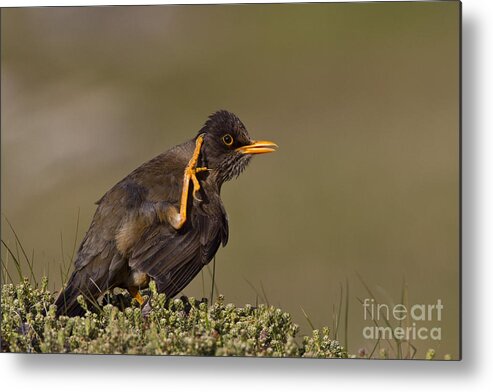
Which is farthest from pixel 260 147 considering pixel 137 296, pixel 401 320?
pixel 401 320

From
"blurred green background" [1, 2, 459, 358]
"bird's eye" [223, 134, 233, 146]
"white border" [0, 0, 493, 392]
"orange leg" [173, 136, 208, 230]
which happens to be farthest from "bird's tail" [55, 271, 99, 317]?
"bird's eye" [223, 134, 233, 146]

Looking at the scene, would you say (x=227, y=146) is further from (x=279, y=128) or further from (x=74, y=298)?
(x=74, y=298)

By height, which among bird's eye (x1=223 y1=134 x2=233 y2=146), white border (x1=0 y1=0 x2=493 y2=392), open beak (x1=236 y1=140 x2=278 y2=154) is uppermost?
bird's eye (x1=223 y1=134 x2=233 y2=146)

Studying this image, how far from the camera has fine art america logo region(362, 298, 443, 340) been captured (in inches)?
189

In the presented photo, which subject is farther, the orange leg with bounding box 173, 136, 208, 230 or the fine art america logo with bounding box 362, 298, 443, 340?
the orange leg with bounding box 173, 136, 208, 230

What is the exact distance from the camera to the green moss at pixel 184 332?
4.86 metres

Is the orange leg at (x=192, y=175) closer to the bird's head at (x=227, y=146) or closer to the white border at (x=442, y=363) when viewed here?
the bird's head at (x=227, y=146)

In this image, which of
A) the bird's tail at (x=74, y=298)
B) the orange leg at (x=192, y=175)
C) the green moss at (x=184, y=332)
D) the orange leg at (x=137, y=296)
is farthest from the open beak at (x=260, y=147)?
the bird's tail at (x=74, y=298)

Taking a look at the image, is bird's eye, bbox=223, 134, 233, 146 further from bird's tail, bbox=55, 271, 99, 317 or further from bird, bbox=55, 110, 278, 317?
bird's tail, bbox=55, 271, 99, 317

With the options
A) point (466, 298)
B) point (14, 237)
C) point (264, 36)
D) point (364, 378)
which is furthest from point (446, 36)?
point (14, 237)

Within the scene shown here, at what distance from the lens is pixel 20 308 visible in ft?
16.5

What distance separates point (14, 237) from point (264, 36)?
163 centimetres

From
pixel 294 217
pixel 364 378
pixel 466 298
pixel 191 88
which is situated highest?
pixel 191 88

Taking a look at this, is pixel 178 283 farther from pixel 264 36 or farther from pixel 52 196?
pixel 264 36
